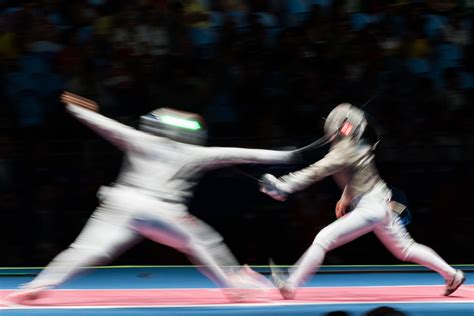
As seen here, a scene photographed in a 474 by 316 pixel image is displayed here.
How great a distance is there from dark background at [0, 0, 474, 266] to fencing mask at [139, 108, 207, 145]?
2176mm

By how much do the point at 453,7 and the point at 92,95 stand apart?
3.67 m

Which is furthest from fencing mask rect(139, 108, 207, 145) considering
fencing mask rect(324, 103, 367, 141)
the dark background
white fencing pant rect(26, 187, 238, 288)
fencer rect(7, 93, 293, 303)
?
the dark background

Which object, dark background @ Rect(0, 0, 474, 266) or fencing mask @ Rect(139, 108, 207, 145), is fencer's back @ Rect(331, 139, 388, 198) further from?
dark background @ Rect(0, 0, 474, 266)

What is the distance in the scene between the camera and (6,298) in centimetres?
511

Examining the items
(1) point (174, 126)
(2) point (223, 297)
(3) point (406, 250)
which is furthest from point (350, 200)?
(1) point (174, 126)

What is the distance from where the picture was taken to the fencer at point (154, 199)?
16.0 ft

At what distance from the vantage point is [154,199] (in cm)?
500

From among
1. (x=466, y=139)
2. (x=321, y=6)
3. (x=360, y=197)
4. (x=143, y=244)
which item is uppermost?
(x=321, y=6)

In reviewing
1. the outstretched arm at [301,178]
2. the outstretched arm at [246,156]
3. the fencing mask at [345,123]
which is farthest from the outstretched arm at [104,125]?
the fencing mask at [345,123]

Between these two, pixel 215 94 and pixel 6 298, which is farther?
pixel 215 94

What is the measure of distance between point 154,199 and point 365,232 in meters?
1.32

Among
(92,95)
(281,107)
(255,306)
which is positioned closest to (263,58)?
(281,107)

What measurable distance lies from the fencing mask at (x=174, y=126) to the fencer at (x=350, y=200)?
50cm

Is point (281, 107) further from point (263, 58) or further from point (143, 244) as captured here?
point (143, 244)
